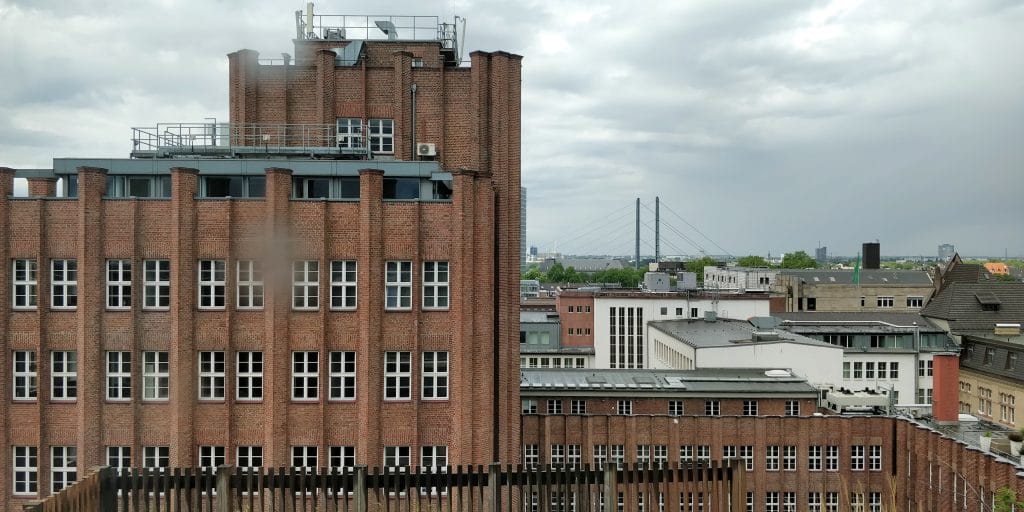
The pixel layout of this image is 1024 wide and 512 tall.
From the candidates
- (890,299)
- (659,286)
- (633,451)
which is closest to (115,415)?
(633,451)

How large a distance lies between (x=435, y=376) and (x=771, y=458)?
784 inches

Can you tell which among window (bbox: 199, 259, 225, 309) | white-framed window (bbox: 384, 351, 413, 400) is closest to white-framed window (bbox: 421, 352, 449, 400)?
white-framed window (bbox: 384, 351, 413, 400)

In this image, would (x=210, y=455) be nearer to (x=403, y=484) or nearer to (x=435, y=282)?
(x=435, y=282)

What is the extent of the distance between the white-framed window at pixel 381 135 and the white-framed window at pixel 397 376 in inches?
428

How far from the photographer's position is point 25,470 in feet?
87.6

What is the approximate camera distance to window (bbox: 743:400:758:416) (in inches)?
1609

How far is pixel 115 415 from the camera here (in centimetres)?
2683

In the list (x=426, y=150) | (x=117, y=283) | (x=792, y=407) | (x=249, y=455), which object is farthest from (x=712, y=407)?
(x=117, y=283)

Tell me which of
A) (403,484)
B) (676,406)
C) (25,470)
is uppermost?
(403,484)

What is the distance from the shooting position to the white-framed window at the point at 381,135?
34250mm

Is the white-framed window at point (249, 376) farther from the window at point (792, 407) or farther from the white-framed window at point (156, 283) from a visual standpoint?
the window at point (792, 407)

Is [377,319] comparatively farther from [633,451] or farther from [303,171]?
[633,451]

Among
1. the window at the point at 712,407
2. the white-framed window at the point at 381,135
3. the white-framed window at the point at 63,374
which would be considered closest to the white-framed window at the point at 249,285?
the white-framed window at the point at 63,374

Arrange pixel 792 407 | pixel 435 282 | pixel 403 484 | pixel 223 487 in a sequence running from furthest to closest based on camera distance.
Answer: pixel 792 407
pixel 435 282
pixel 403 484
pixel 223 487
